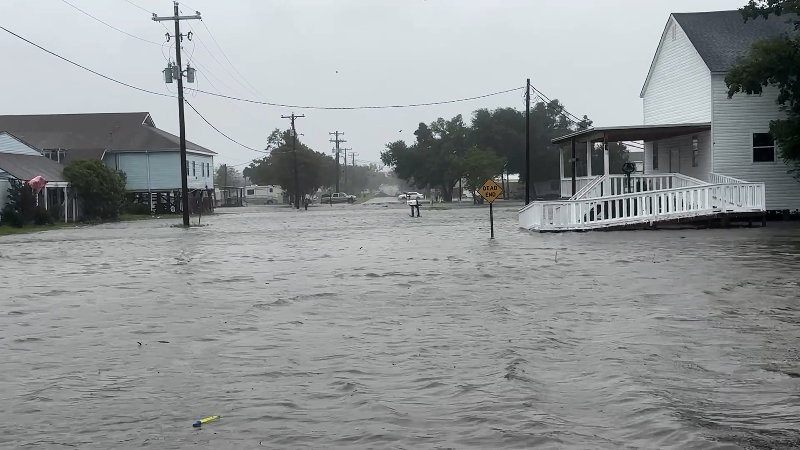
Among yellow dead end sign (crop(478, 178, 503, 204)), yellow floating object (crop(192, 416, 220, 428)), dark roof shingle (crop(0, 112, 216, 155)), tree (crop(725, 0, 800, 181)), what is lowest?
yellow floating object (crop(192, 416, 220, 428))

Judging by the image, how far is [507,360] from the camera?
9.26 metres

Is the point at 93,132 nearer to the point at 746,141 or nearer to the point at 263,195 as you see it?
the point at 746,141

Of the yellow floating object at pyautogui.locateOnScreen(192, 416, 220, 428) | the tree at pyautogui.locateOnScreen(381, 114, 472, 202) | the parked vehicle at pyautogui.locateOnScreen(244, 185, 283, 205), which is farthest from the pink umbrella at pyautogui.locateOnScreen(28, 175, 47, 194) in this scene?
the parked vehicle at pyautogui.locateOnScreen(244, 185, 283, 205)

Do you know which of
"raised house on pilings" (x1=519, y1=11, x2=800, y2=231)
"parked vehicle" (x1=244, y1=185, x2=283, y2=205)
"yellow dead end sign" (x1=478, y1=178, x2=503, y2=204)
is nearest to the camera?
"yellow dead end sign" (x1=478, y1=178, x2=503, y2=204)

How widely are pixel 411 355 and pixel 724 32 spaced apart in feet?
104

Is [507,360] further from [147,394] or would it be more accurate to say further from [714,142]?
[714,142]

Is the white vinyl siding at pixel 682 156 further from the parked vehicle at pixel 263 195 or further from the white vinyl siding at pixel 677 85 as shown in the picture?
the parked vehicle at pixel 263 195

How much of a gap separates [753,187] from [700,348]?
2350 centimetres

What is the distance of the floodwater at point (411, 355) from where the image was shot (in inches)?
267

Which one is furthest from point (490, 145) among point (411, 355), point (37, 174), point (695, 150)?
point (411, 355)

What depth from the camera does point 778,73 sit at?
30.4m

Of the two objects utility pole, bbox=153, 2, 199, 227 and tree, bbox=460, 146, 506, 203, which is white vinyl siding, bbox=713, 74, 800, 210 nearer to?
utility pole, bbox=153, 2, 199, 227

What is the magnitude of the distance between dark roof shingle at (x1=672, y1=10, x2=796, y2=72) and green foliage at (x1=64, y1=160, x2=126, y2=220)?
111ft

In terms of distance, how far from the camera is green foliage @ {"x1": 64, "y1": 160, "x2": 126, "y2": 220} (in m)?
53.3
